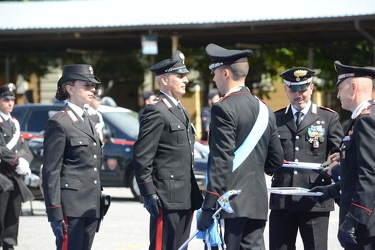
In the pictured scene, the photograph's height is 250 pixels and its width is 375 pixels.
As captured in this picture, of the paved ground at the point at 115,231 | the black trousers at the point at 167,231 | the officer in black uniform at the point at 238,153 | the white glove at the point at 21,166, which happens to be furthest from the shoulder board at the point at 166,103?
the paved ground at the point at 115,231

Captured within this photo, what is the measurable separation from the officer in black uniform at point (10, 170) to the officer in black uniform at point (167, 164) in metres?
3.04

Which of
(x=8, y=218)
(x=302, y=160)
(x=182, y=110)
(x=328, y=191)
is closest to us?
(x=328, y=191)

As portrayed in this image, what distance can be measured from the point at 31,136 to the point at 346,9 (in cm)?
848

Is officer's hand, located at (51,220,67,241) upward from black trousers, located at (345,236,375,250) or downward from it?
downward

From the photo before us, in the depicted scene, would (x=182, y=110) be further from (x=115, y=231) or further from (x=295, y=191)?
(x=115, y=231)

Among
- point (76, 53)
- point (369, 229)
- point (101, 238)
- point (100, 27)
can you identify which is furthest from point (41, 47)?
point (369, 229)

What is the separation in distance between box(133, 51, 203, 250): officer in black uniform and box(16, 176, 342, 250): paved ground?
3.26 meters

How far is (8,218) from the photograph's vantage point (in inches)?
399

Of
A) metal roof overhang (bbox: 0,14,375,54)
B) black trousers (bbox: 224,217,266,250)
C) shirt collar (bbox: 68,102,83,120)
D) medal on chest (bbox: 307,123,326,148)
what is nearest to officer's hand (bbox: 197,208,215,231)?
black trousers (bbox: 224,217,266,250)

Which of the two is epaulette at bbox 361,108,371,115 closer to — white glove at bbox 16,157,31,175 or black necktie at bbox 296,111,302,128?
black necktie at bbox 296,111,302,128

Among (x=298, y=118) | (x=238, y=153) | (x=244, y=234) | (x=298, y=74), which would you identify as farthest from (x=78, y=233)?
(x=298, y=74)

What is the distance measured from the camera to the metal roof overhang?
70.3ft

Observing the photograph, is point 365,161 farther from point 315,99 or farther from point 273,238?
point 315,99

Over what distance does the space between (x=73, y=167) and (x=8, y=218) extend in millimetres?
3224
